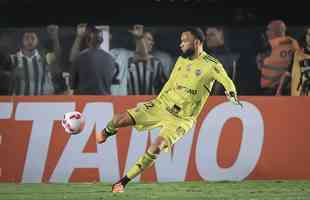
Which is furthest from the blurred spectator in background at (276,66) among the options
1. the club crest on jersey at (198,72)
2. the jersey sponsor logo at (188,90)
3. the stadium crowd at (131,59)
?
the jersey sponsor logo at (188,90)

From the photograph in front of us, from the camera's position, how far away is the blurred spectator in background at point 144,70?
15719 mm

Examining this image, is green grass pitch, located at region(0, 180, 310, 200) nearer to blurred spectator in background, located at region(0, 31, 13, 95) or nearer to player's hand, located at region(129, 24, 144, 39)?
blurred spectator in background, located at region(0, 31, 13, 95)

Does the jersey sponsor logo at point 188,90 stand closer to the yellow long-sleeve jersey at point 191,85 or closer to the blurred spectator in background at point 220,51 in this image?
the yellow long-sleeve jersey at point 191,85

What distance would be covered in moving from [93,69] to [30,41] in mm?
1152

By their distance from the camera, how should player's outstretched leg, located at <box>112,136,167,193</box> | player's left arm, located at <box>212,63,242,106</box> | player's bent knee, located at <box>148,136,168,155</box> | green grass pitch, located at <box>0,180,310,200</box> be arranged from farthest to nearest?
player's left arm, located at <box>212,63,242,106</box>
player's bent knee, located at <box>148,136,168,155</box>
player's outstretched leg, located at <box>112,136,167,193</box>
green grass pitch, located at <box>0,180,310,200</box>

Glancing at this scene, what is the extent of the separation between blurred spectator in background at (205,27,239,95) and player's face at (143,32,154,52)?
93 cm

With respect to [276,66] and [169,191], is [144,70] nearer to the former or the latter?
[276,66]

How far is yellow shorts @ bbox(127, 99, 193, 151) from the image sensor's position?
12.5 m

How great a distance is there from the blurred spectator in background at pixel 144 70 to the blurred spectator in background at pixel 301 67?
2.18 metres

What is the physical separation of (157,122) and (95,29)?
3634mm

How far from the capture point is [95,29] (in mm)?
15852

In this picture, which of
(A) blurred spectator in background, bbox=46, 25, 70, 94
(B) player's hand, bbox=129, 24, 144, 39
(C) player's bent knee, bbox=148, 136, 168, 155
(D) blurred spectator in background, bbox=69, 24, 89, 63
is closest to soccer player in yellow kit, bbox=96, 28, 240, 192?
(C) player's bent knee, bbox=148, 136, 168, 155

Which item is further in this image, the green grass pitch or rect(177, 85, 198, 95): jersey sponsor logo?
rect(177, 85, 198, 95): jersey sponsor logo

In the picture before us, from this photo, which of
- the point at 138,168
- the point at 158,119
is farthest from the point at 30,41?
the point at 138,168
